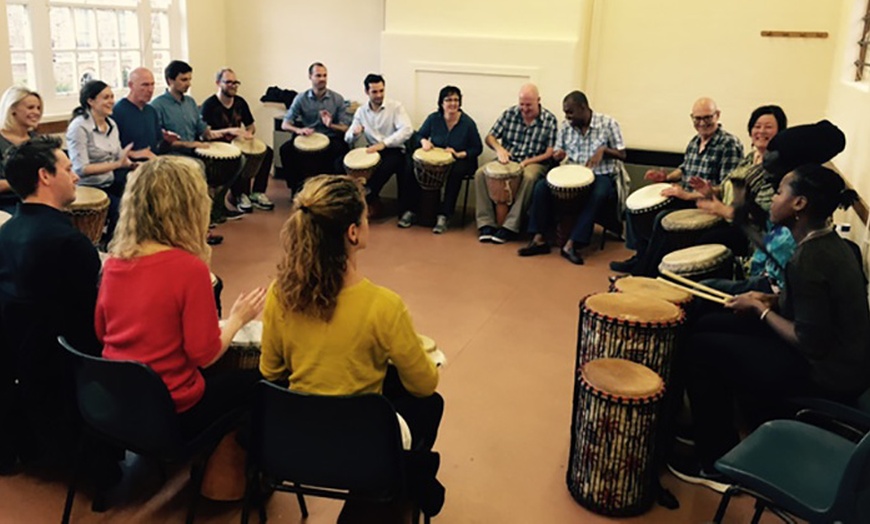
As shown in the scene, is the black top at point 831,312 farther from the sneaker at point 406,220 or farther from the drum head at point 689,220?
the sneaker at point 406,220

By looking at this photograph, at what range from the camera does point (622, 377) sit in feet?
8.50

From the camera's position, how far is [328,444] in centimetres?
197

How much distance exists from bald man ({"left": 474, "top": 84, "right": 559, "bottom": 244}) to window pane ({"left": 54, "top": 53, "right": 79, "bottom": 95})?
3.46m

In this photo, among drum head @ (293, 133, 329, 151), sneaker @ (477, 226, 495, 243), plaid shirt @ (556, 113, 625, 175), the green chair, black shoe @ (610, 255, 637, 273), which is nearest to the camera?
the green chair

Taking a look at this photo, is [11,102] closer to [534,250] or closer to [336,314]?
[336,314]

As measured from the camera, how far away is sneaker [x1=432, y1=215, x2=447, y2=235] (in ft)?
21.1

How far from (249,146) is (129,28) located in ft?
5.87

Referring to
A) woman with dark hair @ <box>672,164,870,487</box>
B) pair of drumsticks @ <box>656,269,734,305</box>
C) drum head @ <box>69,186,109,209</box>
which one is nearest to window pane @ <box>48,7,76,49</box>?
drum head @ <box>69,186,109,209</box>

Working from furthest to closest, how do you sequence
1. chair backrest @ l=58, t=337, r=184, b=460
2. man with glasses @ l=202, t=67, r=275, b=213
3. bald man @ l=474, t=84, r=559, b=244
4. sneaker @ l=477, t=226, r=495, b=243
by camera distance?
man with glasses @ l=202, t=67, r=275, b=213
sneaker @ l=477, t=226, r=495, b=243
bald man @ l=474, t=84, r=559, b=244
chair backrest @ l=58, t=337, r=184, b=460

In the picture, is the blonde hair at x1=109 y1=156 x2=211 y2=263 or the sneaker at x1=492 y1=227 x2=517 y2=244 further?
the sneaker at x1=492 y1=227 x2=517 y2=244

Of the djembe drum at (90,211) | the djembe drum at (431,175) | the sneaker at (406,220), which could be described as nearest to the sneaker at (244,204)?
the sneaker at (406,220)

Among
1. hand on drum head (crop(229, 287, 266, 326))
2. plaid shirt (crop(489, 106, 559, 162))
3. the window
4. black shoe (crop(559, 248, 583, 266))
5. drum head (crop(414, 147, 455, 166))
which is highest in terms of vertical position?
the window

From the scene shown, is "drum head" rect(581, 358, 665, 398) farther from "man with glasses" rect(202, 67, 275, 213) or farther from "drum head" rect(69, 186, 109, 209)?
"man with glasses" rect(202, 67, 275, 213)

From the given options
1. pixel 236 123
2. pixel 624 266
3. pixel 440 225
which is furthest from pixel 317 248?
pixel 236 123
